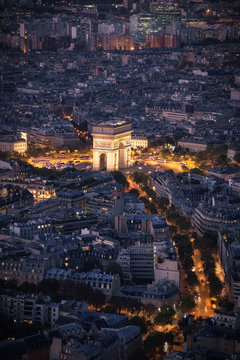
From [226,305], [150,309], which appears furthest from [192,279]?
[150,309]

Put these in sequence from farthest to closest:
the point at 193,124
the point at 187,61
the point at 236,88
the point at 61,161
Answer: the point at 187,61 < the point at 236,88 < the point at 193,124 < the point at 61,161

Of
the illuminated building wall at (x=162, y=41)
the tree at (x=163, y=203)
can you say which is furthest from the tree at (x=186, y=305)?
the illuminated building wall at (x=162, y=41)

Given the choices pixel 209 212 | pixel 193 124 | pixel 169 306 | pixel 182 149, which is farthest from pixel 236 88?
pixel 169 306

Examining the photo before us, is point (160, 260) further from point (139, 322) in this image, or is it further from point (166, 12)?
point (166, 12)

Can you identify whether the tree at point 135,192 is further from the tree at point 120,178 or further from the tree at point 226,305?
the tree at point 226,305

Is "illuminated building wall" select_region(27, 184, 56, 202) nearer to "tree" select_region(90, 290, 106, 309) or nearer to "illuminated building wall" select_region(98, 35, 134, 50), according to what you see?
"tree" select_region(90, 290, 106, 309)

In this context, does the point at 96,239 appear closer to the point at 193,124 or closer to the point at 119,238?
the point at 119,238
